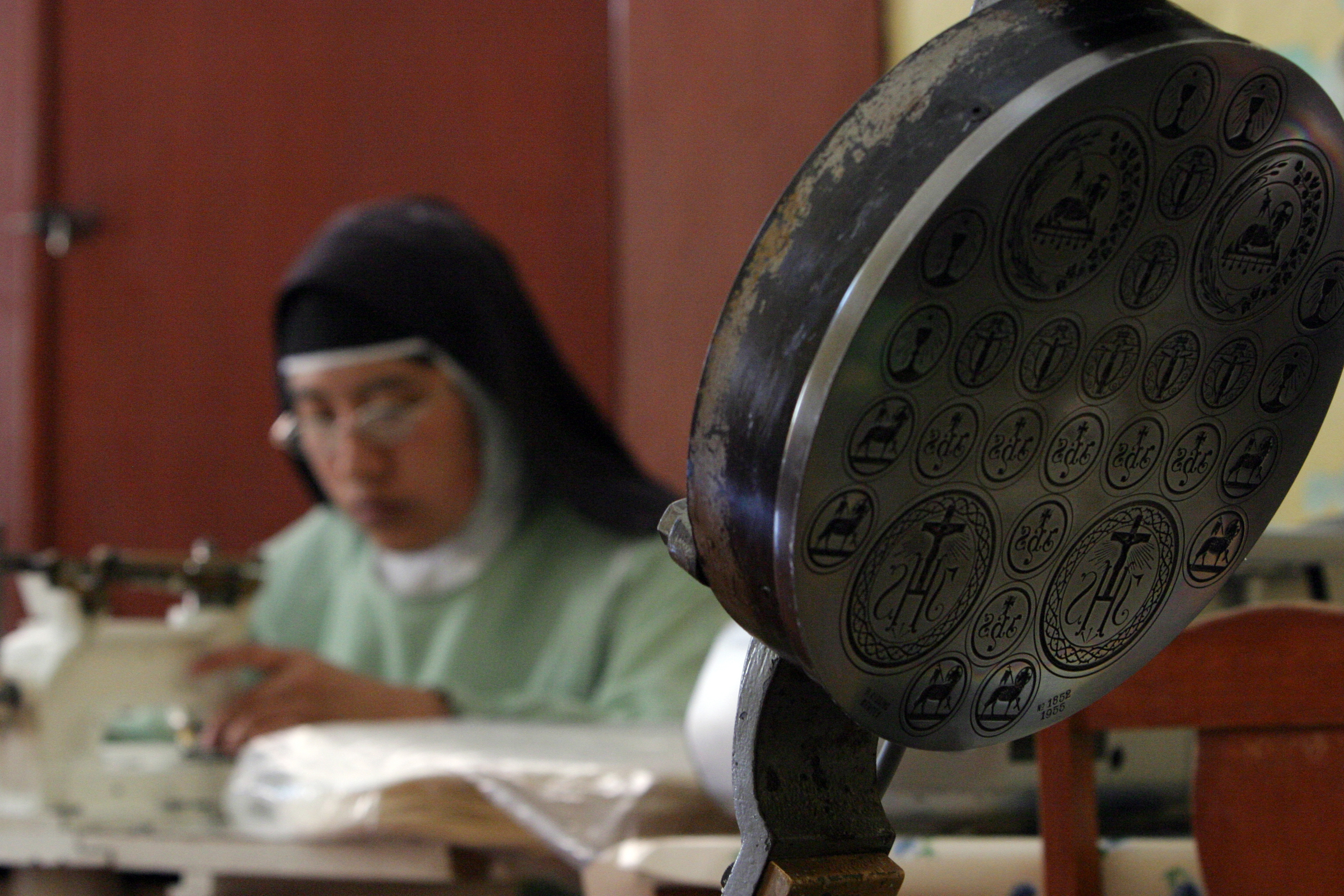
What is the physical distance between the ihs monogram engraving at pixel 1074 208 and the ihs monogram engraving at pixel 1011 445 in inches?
1.4

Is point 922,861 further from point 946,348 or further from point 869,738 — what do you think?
point 946,348

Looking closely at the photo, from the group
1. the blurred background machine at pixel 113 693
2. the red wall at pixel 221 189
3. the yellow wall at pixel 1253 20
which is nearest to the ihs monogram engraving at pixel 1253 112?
the yellow wall at pixel 1253 20

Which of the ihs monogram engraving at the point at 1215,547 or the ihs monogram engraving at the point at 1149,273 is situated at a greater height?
the ihs monogram engraving at the point at 1149,273

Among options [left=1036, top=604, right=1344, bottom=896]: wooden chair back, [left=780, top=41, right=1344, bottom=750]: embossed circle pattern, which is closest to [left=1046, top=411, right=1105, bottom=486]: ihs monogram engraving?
[left=780, top=41, right=1344, bottom=750]: embossed circle pattern

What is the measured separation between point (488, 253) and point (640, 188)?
0.23 meters

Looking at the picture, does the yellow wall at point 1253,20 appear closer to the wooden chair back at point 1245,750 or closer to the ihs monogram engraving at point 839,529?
the wooden chair back at point 1245,750

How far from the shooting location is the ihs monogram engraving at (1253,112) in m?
0.35

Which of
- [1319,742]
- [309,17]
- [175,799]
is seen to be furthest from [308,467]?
[1319,742]

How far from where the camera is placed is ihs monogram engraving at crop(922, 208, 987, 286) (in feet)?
1.06

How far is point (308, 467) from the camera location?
6.64 ft

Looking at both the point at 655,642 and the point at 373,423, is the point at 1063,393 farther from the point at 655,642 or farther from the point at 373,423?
the point at 373,423

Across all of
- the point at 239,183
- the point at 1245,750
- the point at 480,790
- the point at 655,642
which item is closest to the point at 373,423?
the point at 655,642

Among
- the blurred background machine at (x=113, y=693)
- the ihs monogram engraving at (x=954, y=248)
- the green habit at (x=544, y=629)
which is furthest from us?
the green habit at (x=544, y=629)

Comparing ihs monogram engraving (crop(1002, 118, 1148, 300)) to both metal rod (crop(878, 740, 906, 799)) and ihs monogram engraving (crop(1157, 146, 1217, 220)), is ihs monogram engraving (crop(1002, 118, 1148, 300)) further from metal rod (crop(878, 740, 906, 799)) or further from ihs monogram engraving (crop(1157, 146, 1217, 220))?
metal rod (crop(878, 740, 906, 799))
